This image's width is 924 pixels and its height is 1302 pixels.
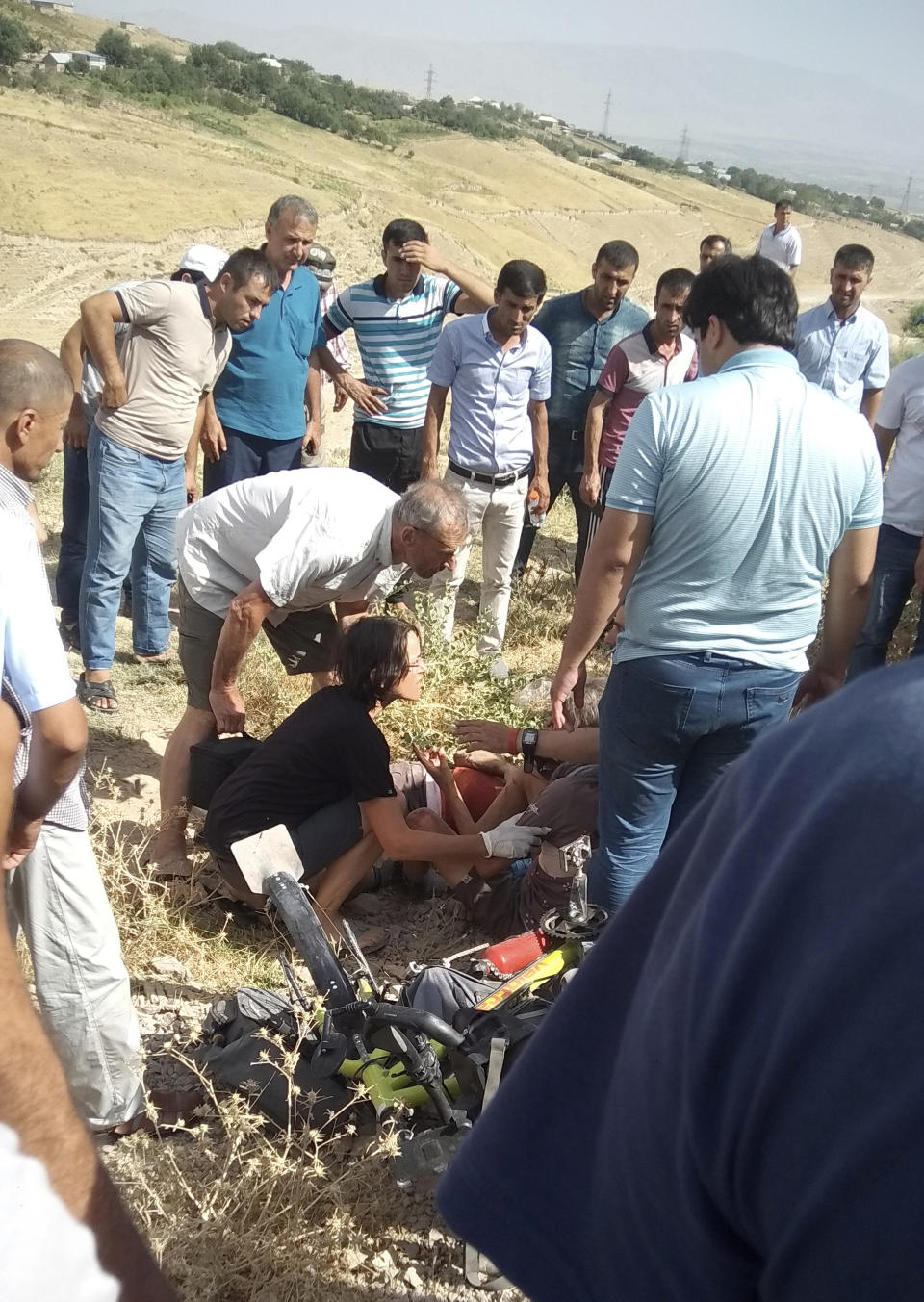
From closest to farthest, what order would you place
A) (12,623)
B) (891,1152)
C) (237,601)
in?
(891,1152), (12,623), (237,601)

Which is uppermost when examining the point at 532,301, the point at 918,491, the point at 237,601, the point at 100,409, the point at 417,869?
the point at 532,301

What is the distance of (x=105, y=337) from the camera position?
4.55 meters

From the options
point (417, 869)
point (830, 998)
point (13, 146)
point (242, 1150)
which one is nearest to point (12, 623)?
point (242, 1150)

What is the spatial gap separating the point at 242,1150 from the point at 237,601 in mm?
1710

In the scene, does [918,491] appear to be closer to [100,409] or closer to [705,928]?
[100,409]

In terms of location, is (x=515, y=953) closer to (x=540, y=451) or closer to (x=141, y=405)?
(x=141, y=405)

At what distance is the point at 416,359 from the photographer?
19.4 feet

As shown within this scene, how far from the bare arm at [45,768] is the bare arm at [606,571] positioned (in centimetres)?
133

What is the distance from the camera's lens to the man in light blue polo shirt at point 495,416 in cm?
530

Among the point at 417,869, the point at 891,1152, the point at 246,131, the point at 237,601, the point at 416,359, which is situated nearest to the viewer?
the point at 891,1152

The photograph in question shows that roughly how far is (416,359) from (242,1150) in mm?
4334

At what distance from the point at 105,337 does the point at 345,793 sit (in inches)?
86.8

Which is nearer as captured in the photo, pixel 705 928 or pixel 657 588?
pixel 705 928

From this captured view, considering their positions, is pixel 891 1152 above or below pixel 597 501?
above
